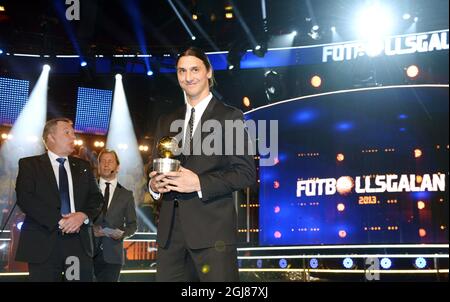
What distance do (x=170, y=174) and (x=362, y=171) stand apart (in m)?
6.19

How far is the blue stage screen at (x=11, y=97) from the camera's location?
Answer: 10672mm

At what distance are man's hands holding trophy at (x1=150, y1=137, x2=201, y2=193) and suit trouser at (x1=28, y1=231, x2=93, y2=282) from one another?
5.51 feet

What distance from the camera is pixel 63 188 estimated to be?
14.7 feet

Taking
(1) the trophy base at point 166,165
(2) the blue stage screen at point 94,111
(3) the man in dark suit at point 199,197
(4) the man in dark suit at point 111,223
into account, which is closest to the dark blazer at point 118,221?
(4) the man in dark suit at point 111,223

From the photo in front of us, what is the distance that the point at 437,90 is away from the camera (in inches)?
320

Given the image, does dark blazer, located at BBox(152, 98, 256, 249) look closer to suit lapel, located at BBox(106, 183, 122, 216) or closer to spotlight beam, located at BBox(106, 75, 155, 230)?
suit lapel, located at BBox(106, 183, 122, 216)

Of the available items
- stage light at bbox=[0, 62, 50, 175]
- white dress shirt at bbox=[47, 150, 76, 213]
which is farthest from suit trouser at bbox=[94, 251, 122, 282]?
stage light at bbox=[0, 62, 50, 175]

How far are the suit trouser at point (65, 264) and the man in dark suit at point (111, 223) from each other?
44.6 inches

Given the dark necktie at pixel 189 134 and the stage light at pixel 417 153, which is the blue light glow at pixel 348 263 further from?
the dark necktie at pixel 189 134

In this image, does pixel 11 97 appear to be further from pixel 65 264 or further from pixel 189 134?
pixel 189 134

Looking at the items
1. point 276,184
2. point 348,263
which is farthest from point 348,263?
point 276,184

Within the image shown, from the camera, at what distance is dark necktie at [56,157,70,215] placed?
A: 14.5 ft

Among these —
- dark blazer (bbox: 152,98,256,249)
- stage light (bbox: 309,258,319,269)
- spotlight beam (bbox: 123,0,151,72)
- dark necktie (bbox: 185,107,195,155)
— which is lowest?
stage light (bbox: 309,258,319,269)
